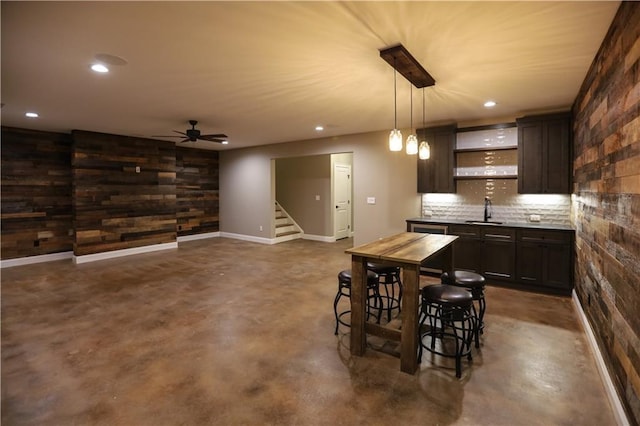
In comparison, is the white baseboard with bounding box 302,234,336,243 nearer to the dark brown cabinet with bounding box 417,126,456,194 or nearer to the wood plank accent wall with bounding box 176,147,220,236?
the wood plank accent wall with bounding box 176,147,220,236

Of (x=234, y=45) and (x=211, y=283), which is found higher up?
(x=234, y=45)

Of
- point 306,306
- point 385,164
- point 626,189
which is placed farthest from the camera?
point 385,164

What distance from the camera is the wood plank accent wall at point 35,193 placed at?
5.84 meters

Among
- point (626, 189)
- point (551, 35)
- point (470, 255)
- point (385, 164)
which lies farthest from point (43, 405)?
point (385, 164)

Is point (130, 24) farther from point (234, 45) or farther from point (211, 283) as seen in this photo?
point (211, 283)

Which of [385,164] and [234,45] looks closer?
[234,45]

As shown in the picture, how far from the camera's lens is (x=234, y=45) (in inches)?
102

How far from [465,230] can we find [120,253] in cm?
665

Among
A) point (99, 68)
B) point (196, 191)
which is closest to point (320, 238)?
point (196, 191)

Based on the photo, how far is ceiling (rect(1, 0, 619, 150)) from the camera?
213cm

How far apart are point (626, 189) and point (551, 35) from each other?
1.30 m

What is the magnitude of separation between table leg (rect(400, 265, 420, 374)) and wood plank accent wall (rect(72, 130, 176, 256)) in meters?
6.39

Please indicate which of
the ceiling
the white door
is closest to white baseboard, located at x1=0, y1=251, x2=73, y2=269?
the ceiling

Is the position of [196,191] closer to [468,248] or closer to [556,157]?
[468,248]
